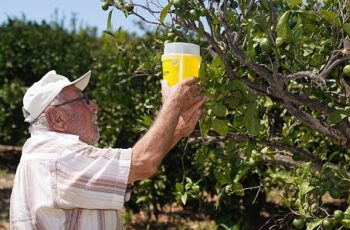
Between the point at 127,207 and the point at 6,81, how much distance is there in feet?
14.6

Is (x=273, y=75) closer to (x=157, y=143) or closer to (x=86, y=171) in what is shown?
(x=157, y=143)

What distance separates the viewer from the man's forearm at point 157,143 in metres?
2.23

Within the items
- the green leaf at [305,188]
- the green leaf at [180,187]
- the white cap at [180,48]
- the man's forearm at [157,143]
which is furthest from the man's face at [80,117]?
the green leaf at [305,188]

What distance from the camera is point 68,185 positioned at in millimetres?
2244

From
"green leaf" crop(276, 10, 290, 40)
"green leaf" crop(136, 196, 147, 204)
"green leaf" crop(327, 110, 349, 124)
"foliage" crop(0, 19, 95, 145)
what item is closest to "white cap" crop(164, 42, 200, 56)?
"green leaf" crop(276, 10, 290, 40)

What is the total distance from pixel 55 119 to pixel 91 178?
1.17 feet

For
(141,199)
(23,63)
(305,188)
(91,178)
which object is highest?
(91,178)

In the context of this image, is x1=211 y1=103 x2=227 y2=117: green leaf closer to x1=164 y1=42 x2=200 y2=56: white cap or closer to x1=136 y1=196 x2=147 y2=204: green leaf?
x1=164 y1=42 x2=200 y2=56: white cap

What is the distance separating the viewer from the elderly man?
7.36ft

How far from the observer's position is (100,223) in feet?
7.80

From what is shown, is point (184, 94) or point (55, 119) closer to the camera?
point (184, 94)

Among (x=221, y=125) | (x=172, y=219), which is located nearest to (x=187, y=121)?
(x=221, y=125)

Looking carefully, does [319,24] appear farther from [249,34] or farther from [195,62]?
[195,62]

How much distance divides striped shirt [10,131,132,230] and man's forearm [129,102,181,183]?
40 millimetres
